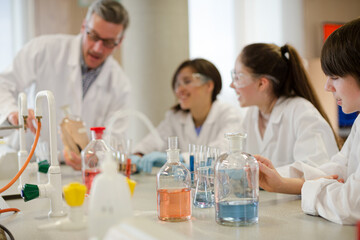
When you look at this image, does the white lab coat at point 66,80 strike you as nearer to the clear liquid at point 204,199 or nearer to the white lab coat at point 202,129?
the white lab coat at point 202,129

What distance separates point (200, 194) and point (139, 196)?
32 centimetres

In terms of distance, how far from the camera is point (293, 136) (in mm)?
1905

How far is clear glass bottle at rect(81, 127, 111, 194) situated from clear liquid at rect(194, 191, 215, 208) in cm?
39

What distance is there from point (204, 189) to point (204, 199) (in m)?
0.03

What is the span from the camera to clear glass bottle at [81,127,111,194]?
147 cm

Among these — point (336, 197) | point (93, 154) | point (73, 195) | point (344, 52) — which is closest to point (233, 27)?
point (93, 154)

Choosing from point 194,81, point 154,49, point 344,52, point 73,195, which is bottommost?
point 73,195

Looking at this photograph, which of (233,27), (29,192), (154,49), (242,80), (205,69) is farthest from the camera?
(233,27)

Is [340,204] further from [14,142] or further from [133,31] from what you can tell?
[133,31]

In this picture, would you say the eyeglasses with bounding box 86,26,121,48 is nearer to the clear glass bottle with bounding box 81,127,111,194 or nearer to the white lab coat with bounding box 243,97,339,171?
the white lab coat with bounding box 243,97,339,171

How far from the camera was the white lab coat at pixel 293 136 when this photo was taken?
5.47 feet

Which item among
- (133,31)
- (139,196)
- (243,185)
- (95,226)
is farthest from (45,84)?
(95,226)

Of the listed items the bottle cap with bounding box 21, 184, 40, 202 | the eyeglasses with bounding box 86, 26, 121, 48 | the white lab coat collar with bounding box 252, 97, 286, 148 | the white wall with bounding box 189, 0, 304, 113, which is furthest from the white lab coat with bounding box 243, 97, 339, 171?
the white wall with bounding box 189, 0, 304, 113

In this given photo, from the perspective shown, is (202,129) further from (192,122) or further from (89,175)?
(89,175)
